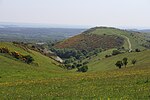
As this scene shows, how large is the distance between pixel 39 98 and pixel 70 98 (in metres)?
2.35

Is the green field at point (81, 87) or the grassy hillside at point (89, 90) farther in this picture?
the green field at point (81, 87)

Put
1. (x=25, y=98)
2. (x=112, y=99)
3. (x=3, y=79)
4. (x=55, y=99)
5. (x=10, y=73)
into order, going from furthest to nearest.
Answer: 1. (x=10, y=73)
2. (x=3, y=79)
3. (x=25, y=98)
4. (x=55, y=99)
5. (x=112, y=99)

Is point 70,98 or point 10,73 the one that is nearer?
point 70,98

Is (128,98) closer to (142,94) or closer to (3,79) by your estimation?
(142,94)

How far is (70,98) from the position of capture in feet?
67.9

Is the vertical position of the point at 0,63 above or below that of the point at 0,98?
below

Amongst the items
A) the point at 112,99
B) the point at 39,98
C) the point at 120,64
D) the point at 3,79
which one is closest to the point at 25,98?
the point at 39,98

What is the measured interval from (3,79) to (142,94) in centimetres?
2919

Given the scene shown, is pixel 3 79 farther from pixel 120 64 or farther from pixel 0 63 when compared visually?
pixel 120 64

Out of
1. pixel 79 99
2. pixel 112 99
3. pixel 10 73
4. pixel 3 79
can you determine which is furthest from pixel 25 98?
pixel 10 73

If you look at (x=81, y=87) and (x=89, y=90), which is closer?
(x=89, y=90)

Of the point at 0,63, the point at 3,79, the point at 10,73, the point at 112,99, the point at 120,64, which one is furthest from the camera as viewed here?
the point at 120,64

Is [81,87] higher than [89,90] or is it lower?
lower

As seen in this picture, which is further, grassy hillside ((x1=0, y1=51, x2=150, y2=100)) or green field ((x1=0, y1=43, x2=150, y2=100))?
green field ((x1=0, y1=43, x2=150, y2=100))
